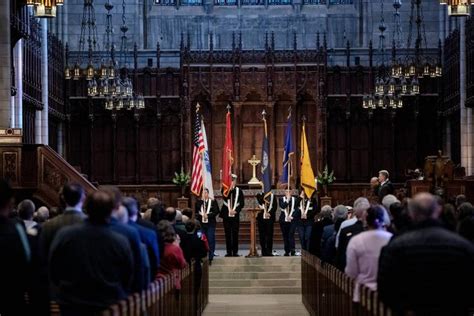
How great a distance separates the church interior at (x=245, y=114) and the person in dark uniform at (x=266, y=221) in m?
0.05

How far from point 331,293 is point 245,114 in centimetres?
2184

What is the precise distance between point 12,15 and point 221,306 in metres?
10.5

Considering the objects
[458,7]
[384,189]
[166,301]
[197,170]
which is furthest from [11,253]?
[197,170]

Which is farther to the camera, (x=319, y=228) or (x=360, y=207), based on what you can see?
(x=319, y=228)

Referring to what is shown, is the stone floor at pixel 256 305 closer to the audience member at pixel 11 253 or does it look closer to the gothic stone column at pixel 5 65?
the gothic stone column at pixel 5 65

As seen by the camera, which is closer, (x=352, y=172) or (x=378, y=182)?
(x=378, y=182)

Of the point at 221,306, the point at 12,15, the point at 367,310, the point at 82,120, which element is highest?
the point at 12,15

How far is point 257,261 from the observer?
79.7 feet

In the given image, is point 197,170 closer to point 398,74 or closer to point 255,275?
point 255,275

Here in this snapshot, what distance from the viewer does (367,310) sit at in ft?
31.4

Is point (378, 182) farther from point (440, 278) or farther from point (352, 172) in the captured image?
point (352, 172)

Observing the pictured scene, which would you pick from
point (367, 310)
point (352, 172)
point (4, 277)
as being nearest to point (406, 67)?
point (352, 172)

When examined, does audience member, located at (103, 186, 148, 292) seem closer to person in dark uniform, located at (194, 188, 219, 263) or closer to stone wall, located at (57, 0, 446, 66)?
person in dark uniform, located at (194, 188, 219, 263)

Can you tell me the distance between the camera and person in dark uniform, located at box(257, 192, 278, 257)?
26061 millimetres
